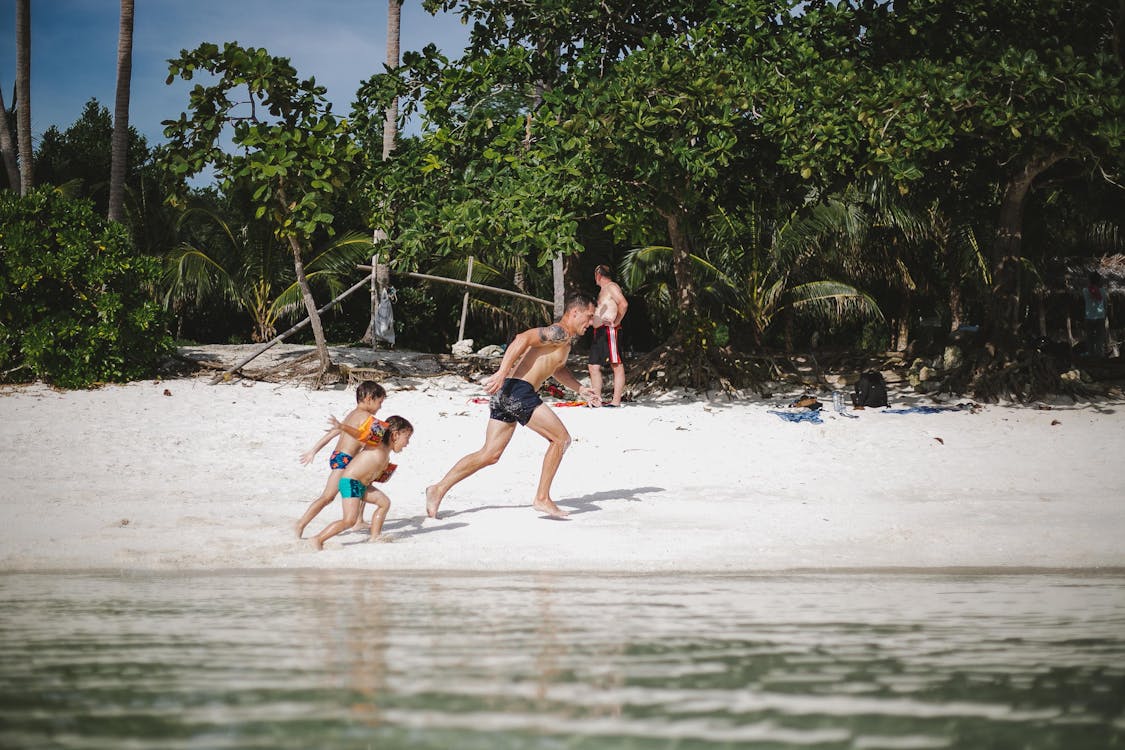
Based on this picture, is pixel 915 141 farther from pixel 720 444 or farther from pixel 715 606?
pixel 715 606

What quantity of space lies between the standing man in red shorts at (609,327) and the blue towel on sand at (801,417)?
196 cm

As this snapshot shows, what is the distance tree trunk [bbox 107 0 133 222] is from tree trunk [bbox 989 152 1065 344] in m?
13.2

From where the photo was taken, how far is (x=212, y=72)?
13.1 meters

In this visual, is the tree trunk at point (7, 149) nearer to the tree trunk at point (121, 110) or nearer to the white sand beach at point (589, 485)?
the tree trunk at point (121, 110)

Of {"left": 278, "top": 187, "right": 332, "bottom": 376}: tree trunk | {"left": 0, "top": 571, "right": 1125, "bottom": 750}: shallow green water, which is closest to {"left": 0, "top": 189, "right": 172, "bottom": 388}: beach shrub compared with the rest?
{"left": 278, "top": 187, "right": 332, "bottom": 376}: tree trunk

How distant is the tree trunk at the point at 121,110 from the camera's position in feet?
52.2

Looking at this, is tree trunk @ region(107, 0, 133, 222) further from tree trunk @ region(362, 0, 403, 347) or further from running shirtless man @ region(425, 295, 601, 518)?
running shirtless man @ region(425, 295, 601, 518)

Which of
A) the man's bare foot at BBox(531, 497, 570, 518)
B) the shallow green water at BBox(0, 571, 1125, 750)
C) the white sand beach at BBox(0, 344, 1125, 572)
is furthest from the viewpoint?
the man's bare foot at BBox(531, 497, 570, 518)

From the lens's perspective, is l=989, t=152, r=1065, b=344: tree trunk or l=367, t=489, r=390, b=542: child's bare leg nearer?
l=367, t=489, r=390, b=542: child's bare leg

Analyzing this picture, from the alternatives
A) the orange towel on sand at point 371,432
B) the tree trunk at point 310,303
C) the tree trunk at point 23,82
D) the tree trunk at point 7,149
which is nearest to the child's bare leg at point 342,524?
the orange towel on sand at point 371,432

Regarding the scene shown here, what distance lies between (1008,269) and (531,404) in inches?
364

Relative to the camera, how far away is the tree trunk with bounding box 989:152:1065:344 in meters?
13.9

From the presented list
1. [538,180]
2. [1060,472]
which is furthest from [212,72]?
[1060,472]

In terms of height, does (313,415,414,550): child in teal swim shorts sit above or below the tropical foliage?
below
